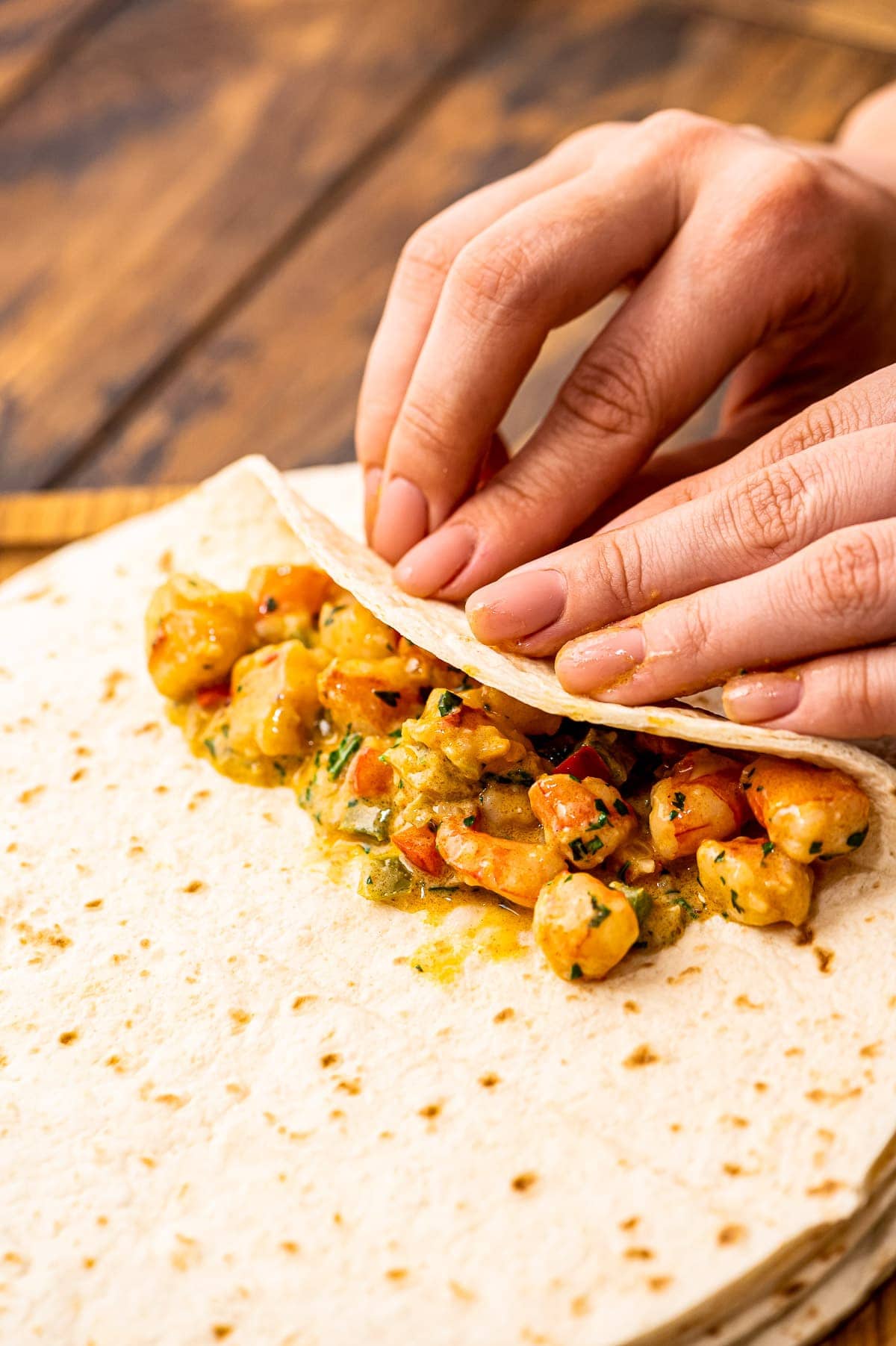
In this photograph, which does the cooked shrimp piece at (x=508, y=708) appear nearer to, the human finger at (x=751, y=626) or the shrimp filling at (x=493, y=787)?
the shrimp filling at (x=493, y=787)

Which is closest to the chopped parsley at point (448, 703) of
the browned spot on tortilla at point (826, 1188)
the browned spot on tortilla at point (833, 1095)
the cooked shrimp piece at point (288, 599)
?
the cooked shrimp piece at point (288, 599)

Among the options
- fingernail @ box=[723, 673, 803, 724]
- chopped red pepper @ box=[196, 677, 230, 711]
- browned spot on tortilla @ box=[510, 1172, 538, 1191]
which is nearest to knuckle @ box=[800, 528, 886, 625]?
fingernail @ box=[723, 673, 803, 724]

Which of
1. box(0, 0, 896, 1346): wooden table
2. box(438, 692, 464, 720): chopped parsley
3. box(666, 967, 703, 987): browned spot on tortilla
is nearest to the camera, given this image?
box(666, 967, 703, 987): browned spot on tortilla

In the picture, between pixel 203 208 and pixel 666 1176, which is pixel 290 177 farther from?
pixel 666 1176

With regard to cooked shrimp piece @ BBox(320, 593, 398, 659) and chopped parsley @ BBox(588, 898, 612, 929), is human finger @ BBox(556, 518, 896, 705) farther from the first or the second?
cooked shrimp piece @ BBox(320, 593, 398, 659)

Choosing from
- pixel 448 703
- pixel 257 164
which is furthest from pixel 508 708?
pixel 257 164

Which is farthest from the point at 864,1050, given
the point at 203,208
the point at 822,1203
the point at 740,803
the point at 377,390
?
the point at 203,208
